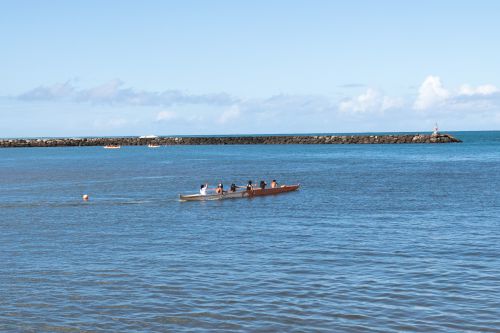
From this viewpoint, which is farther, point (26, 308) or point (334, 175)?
point (334, 175)

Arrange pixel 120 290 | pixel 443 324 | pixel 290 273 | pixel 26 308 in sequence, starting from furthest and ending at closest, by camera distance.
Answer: pixel 290 273 < pixel 120 290 < pixel 26 308 < pixel 443 324

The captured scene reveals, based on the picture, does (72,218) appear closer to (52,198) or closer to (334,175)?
(52,198)

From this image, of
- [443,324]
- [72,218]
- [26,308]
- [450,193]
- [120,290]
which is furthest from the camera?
[450,193]

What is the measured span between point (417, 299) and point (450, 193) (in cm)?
3492

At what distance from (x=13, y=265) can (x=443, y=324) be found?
16.8 m

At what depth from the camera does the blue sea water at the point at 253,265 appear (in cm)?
1695

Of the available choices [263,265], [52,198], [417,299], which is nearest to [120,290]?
[263,265]

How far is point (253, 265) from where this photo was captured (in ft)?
76.6

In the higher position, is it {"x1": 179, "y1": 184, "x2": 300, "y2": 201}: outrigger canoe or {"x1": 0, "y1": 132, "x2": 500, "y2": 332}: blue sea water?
{"x1": 179, "y1": 184, "x2": 300, "y2": 201}: outrigger canoe

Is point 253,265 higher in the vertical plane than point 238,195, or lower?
lower

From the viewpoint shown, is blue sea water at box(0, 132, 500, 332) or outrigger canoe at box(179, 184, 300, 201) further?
outrigger canoe at box(179, 184, 300, 201)

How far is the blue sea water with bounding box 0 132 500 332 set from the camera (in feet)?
55.6

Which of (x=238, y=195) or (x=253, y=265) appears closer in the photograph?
(x=253, y=265)

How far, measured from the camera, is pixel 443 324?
1617 centimetres
